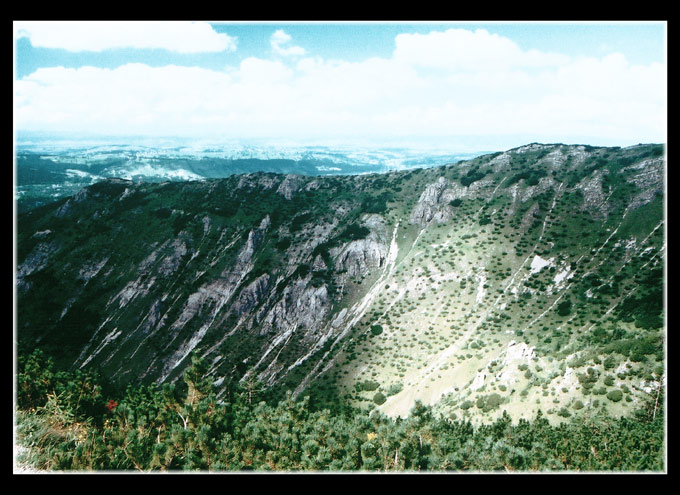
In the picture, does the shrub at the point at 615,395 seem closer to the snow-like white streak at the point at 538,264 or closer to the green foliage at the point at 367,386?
the green foliage at the point at 367,386

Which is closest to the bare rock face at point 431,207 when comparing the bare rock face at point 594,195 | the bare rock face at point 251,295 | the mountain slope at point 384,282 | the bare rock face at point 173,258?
the mountain slope at point 384,282

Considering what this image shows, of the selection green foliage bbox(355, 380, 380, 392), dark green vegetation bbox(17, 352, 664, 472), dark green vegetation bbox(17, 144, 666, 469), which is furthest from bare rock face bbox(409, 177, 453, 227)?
dark green vegetation bbox(17, 352, 664, 472)

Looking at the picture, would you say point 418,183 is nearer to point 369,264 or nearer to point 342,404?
point 369,264

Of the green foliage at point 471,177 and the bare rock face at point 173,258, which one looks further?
the green foliage at point 471,177

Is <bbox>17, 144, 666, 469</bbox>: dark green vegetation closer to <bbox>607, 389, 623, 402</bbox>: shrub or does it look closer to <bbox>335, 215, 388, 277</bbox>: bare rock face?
<bbox>607, 389, 623, 402</bbox>: shrub

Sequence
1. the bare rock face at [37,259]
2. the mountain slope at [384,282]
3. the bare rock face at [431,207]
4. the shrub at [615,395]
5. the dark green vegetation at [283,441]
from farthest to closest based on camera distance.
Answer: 1. the bare rock face at [37,259]
2. the bare rock face at [431,207]
3. the mountain slope at [384,282]
4. the shrub at [615,395]
5. the dark green vegetation at [283,441]
